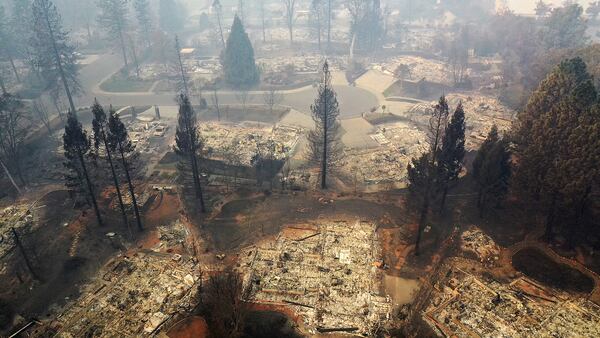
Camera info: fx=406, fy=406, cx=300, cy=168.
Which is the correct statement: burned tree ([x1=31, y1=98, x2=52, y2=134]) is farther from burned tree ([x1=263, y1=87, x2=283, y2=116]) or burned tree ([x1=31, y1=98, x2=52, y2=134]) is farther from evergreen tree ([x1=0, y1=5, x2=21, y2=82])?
burned tree ([x1=263, y1=87, x2=283, y2=116])

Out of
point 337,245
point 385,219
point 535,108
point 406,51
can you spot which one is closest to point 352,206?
point 385,219

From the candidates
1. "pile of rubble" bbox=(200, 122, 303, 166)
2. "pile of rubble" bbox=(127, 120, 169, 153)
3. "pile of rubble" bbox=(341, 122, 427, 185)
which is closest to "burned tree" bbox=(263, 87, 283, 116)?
"pile of rubble" bbox=(200, 122, 303, 166)

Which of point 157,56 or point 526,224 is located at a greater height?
point 157,56

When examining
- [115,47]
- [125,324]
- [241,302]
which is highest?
[115,47]

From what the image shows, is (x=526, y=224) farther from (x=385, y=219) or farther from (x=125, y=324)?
(x=125, y=324)

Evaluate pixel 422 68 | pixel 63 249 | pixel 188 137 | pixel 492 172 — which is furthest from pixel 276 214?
pixel 422 68

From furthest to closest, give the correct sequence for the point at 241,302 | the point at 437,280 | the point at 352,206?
the point at 352,206, the point at 437,280, the point at 241,302

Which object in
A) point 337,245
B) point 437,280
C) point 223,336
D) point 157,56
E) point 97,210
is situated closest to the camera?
point 223,336
